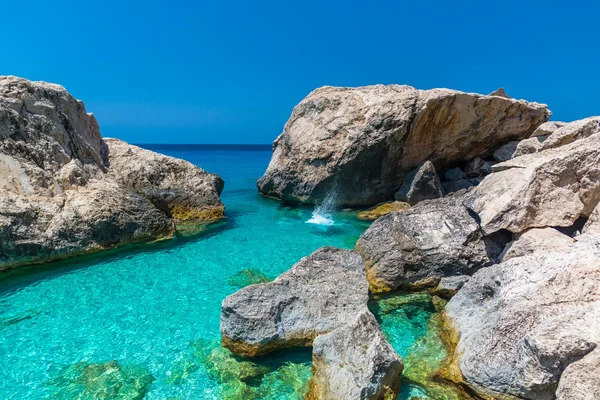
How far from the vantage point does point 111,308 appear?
29.2 ft

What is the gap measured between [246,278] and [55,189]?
24.9ft

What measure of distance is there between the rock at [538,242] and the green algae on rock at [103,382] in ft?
26.0

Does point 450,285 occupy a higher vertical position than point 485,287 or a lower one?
lower

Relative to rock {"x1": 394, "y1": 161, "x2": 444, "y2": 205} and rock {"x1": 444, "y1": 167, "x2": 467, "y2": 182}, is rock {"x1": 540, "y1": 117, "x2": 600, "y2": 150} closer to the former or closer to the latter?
rock {"x1": 394, "y1": 161, "x2": 444, "y2": 205}

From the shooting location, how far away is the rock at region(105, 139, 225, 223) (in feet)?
52.4

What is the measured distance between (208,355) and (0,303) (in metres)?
6.09

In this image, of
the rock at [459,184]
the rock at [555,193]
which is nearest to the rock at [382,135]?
the rock at [459,184]

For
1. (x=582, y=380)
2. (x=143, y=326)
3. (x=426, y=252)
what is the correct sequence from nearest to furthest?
(x=582, y=380) < (x=143, y=326) < (x=426, y=252)

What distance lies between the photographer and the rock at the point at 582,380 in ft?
14.6

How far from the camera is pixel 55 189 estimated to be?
492 inches

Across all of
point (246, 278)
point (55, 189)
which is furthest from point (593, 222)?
point (55, 189)

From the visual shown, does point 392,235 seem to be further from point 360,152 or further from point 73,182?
point 73,182

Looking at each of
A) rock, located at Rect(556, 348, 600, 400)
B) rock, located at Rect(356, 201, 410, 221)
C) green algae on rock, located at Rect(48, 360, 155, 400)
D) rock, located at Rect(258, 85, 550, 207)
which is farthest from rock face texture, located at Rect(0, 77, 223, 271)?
rock, located at Rect(556, 348, 600, 400)

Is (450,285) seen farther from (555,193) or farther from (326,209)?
(326,209)
